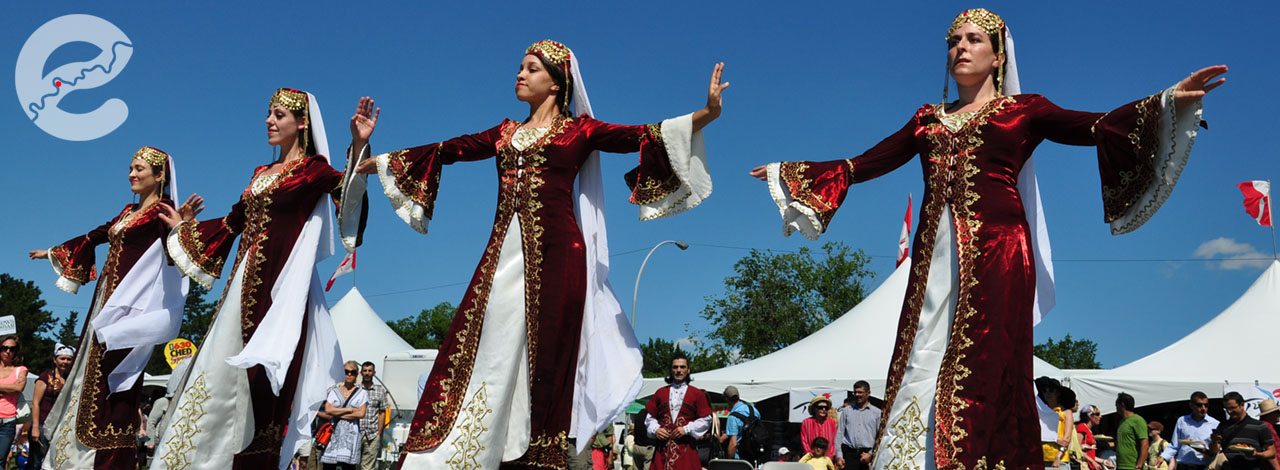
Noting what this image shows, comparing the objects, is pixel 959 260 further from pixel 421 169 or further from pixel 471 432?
pixel 421 169

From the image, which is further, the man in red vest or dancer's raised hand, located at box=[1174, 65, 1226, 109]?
the man in red vest

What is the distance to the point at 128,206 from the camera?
22.5 ft

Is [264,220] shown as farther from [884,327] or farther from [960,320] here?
[884,327]

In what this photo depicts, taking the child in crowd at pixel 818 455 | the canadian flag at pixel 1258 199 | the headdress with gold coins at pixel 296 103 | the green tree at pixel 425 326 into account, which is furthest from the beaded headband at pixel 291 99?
the green tree at pixel 425 326

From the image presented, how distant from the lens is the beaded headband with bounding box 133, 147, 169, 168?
6727 mm

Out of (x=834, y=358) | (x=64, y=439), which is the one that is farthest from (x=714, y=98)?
(x=834, y=358)

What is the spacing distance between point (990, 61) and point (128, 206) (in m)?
5.46

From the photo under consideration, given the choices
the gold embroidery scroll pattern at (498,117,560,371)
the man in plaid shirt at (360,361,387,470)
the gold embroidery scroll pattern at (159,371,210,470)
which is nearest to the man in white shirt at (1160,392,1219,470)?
the man in plaid shirt at (360,361,387,470)

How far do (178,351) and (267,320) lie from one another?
767cm

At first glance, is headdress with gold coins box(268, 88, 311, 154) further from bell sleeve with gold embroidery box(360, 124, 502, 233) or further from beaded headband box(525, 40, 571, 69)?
beaded headband box(525, 40, 571, 69)

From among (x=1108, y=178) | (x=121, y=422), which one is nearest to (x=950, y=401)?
(x=1108, y=178)

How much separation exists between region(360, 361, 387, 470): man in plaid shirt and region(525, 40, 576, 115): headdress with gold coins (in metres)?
6.10

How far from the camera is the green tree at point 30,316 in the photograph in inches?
1766

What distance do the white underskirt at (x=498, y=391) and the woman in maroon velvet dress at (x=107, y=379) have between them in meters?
2.66
